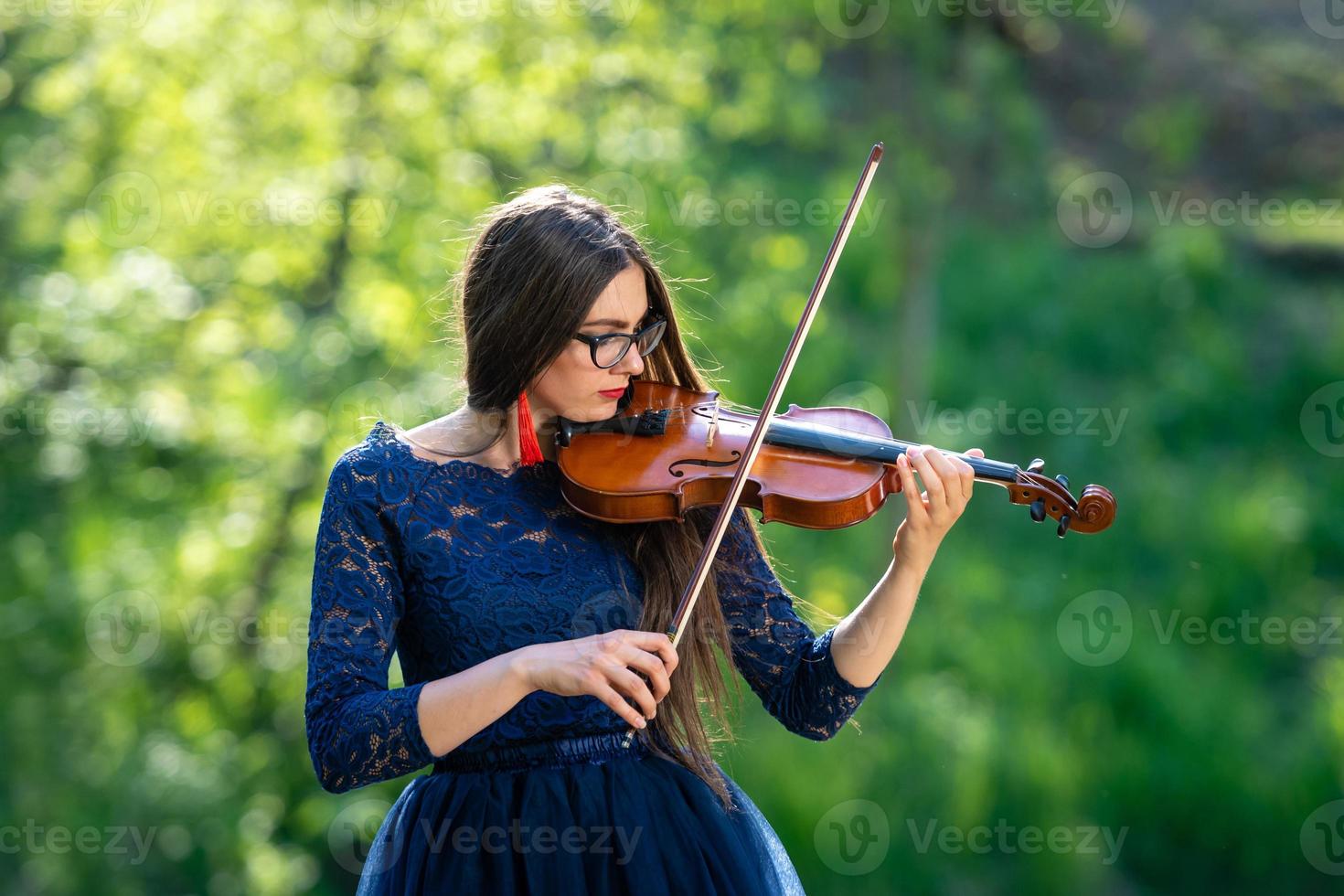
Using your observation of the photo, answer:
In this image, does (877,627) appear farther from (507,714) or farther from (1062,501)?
(507,714)

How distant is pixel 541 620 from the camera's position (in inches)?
75.1

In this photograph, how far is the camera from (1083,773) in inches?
222

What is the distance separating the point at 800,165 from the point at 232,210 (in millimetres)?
3996

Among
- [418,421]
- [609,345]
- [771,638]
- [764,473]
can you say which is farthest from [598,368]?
[418,421]

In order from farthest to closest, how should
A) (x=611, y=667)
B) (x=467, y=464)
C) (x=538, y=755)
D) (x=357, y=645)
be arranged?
(x=467, y=464), (x=538, y=755), (x=357, y=645), (x=611, y=667)

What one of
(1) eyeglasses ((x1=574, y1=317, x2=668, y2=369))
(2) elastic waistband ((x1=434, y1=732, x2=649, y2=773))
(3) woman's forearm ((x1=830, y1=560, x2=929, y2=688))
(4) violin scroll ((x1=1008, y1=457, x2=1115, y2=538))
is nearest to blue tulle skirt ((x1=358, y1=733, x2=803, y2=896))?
(2) elastic waistband ((x1=434, y1=732, x2=649, y2=773))

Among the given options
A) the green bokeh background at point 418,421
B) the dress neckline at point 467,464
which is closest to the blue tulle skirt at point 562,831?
the dress neckline at point 467,464

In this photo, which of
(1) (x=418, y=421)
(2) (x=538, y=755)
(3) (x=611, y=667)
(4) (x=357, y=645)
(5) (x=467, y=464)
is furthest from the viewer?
(1) (x=418, y=421)

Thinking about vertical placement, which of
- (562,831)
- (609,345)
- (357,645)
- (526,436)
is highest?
(609,345)

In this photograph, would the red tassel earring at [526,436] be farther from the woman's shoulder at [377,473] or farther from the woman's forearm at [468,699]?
the woman's forearm at [468,699]

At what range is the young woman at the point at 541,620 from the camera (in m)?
1.81

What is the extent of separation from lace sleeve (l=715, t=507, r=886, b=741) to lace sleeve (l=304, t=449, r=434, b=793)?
50cm

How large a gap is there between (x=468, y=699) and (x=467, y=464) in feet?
1.41

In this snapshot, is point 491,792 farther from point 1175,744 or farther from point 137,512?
point 1175,744
